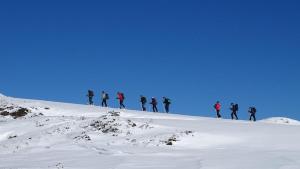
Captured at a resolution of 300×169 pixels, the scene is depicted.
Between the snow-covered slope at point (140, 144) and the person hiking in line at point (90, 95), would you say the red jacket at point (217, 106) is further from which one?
the person hiking in line at point (90, 95)

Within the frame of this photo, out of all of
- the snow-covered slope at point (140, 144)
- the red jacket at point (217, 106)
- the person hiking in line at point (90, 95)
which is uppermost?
the person hiking in line at point (90, 95)

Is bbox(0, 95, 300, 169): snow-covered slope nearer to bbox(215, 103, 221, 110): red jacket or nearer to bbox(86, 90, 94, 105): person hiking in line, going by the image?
bbox(215, 103, 221, 110): red jacket

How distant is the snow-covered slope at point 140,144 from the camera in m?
18.1

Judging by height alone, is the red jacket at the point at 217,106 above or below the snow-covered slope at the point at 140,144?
above

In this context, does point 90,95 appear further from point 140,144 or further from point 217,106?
point 140,144

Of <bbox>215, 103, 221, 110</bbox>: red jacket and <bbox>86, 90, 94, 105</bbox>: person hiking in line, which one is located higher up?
<bbox>86, 90, 94, 105</bbox>: person hiking in line

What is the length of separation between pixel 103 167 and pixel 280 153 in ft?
22.3

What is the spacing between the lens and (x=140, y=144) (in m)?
25.1

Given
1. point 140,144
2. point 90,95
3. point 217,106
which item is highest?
point 90,95

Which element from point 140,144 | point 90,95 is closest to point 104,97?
point 90,95

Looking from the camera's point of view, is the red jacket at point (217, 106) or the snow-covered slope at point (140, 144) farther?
the red jacket at point (217, 106)

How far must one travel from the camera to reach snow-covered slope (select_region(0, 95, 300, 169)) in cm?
1814

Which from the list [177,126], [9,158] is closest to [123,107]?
[177,126]

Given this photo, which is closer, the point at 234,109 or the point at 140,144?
the point at 140,144
